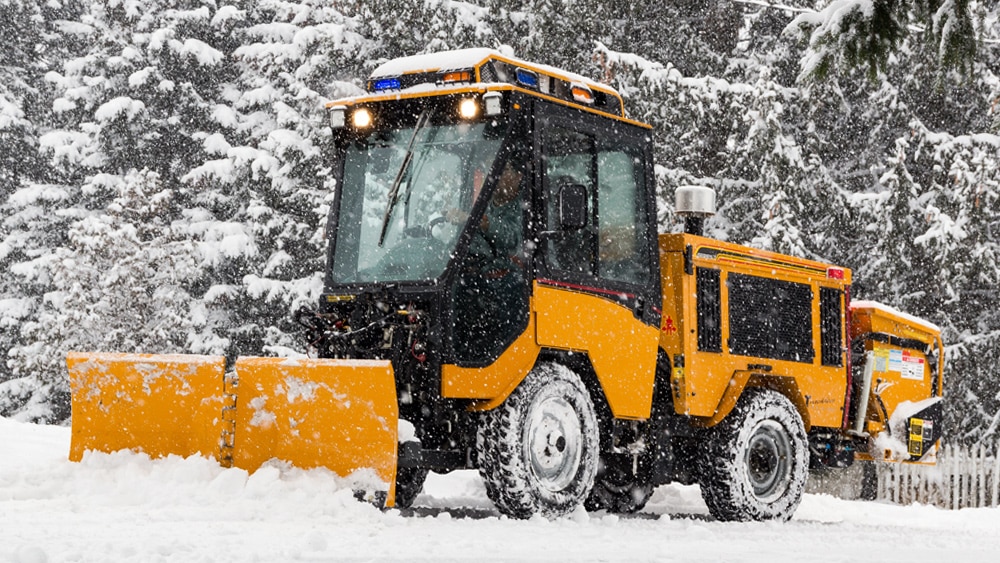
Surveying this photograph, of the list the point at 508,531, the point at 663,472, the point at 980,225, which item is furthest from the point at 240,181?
the point at 508,531

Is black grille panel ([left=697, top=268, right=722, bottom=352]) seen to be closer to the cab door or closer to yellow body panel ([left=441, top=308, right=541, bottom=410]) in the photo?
the cab door

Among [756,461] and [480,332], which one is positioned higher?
[480,332]

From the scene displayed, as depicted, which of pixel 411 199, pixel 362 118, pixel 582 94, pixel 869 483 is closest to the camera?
pixel 411 199

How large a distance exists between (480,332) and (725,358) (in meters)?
2.78

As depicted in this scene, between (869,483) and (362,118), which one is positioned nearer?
(362,118)

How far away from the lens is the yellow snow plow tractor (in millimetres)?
8398

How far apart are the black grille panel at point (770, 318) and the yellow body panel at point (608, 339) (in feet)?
4.36

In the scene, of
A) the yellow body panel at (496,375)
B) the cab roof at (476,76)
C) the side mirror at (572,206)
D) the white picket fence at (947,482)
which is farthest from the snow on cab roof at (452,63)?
the white picket fence at (947,482)

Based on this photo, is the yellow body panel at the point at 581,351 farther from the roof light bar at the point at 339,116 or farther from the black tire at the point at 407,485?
the roof light bar at the point at 339,116

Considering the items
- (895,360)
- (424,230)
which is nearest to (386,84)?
(424,230)

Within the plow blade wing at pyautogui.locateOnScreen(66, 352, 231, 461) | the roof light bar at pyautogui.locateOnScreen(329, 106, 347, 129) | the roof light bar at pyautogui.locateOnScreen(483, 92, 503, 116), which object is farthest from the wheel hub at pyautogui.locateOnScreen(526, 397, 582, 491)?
the roof light bar at pyautogui.locateOnScreen(329, 106, 347, 129)

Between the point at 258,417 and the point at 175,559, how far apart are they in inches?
108

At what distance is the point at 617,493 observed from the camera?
11.0 m

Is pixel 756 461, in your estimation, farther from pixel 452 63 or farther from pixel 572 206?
pixel 452 63
